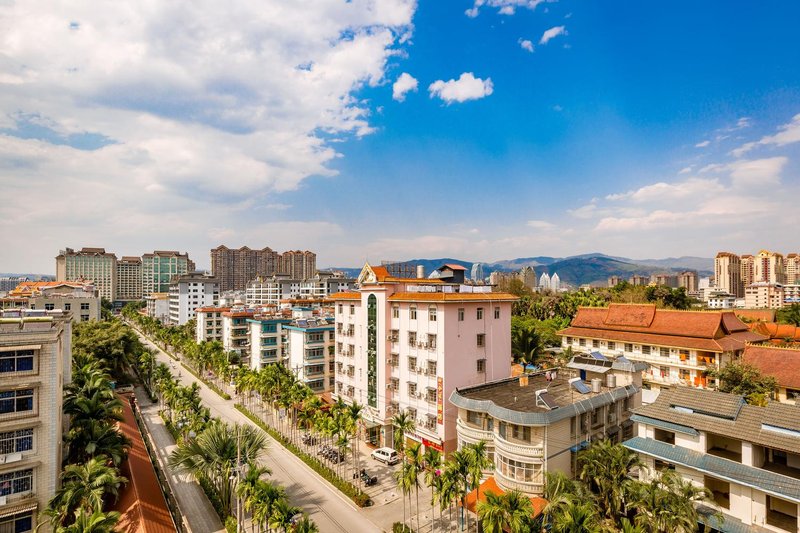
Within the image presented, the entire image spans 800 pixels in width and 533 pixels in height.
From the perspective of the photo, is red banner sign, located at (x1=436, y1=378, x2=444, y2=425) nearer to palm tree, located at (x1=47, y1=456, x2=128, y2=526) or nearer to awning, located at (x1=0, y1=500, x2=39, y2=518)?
palm tree, located at (x1=47, y1=456, x2=128, y2=526)

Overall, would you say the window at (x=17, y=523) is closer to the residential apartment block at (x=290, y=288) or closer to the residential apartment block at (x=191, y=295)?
the residential apartment block at (x=191, y=295)

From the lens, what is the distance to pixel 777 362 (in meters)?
39.2

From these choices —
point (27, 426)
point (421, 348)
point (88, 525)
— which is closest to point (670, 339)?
point (421, 348)

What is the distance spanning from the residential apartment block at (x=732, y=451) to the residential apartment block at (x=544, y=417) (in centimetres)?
467

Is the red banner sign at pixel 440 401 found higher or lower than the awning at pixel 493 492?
higher

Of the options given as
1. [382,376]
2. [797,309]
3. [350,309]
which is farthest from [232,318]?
[797,309]

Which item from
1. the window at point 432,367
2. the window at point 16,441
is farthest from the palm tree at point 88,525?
the window at point 432,367

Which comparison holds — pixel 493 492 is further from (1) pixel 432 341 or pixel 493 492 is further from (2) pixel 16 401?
(2) pixel 16 401

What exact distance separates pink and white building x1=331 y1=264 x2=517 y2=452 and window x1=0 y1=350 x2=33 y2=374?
26.1m

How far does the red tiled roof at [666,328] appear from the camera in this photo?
44.6 meters

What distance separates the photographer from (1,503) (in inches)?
863

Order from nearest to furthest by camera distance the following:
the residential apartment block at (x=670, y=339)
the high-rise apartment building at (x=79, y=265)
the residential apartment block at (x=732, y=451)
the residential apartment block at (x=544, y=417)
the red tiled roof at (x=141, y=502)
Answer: the residential apartment block at (x=732, y=451) < the red tiled roof at (x=141, y=502) < the residential apartment block at (x=544, y=417) < the residential apartment block at (x=670, y=339) < the high-rise apartment building at (x=79, y=265)

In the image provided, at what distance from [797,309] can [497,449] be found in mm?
78580

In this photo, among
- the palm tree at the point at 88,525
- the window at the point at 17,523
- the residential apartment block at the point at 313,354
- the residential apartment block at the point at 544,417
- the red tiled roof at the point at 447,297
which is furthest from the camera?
the residential apartment block at the point at 313,354
